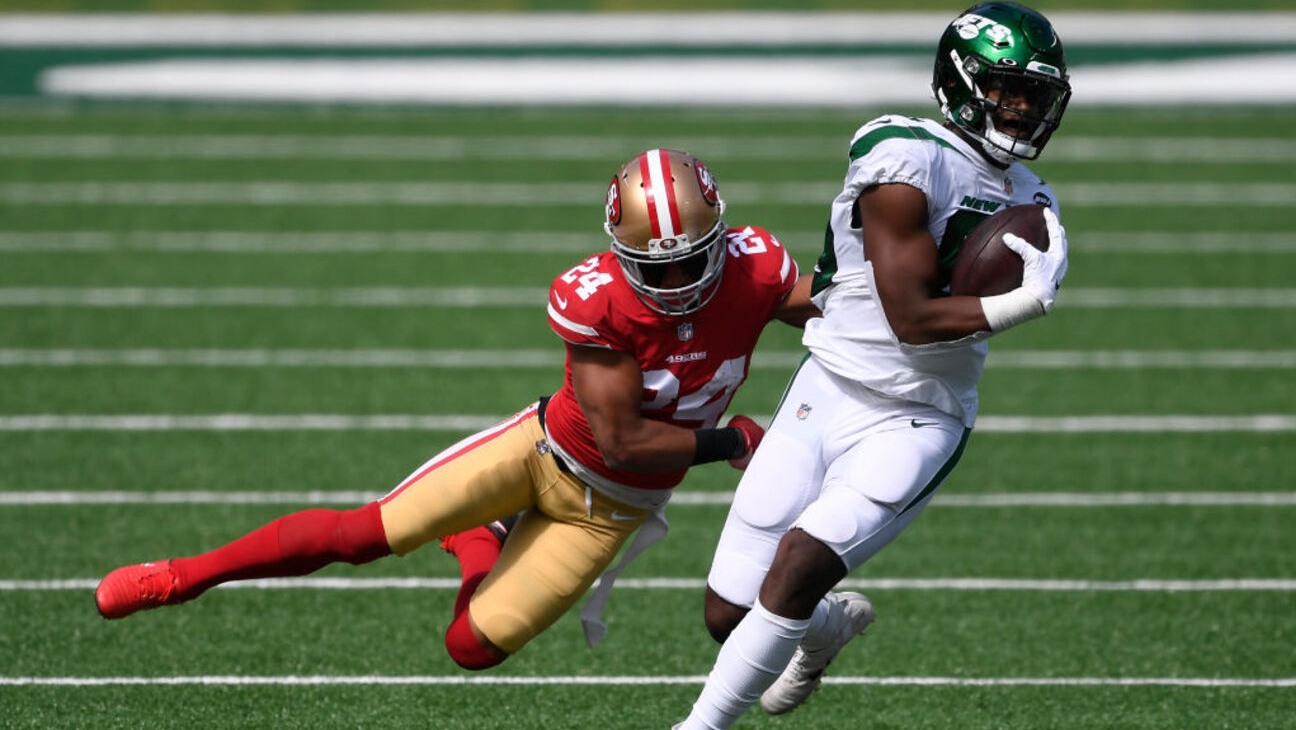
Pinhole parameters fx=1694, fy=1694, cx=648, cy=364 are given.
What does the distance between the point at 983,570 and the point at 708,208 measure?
2.33m

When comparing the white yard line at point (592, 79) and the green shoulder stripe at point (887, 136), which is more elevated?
the green shoulder stripe at point (887, 136)

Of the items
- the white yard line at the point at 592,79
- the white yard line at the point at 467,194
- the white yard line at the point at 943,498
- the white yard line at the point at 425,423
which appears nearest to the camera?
the white yard line at the point at 943,498

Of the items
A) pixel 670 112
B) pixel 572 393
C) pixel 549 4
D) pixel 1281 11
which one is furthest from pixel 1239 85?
pixel 572 393

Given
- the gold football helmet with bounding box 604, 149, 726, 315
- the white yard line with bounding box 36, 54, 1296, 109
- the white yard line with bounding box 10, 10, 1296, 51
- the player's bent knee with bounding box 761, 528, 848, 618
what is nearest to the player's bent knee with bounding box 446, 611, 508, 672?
the player's bent knee with bounding box 761, 528, 848, 618

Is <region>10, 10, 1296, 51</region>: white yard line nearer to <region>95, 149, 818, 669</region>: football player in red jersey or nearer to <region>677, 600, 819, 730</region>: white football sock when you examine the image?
<region>95, 149, 818, 669</region>: football player in red jersey

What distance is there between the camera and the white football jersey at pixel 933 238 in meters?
3.73

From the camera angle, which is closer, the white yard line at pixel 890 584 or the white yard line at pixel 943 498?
the white yard line at pixel 890 584

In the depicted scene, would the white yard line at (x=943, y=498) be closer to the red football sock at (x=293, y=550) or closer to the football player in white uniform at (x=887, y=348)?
the red football sock at (x=293, y=550)

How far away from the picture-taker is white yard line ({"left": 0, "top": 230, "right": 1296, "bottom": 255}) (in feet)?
33.5

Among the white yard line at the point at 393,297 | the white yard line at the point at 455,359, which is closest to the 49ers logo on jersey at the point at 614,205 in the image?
the white yard line at the point at 455,359

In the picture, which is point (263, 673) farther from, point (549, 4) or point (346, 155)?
point (549, 4)

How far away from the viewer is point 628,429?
3.93m

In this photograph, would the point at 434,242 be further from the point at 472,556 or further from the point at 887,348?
the point at 887,348

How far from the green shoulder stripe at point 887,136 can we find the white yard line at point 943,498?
2885mm
